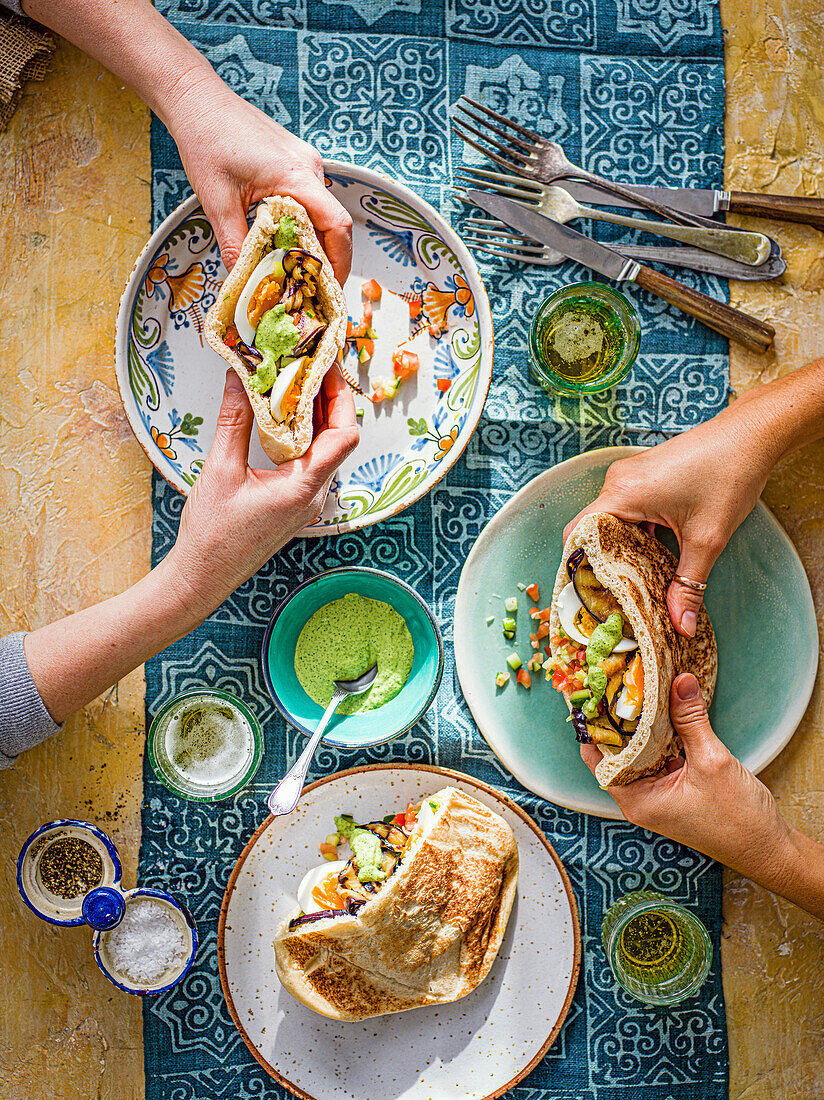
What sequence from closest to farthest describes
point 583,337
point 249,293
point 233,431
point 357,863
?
1. point 249,293
2. point 233,431
3. point 357,863
4. point 583,337

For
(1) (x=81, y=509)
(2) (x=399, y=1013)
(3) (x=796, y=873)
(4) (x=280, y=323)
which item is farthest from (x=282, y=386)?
(3) (x=796, y=873)

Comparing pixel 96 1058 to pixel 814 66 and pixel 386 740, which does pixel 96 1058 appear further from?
pixel 814 66

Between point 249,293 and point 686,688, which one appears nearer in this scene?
point 249,293

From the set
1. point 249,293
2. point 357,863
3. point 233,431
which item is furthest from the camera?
point 357,863

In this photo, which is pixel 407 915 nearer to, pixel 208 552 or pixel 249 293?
pixel 208 552

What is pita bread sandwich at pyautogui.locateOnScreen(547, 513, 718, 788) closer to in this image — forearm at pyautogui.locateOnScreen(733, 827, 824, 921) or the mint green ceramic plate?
the mint green ceramic plate

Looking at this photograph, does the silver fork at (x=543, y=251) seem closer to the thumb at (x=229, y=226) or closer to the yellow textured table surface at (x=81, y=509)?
the yellow textured table surface at (x=81, y=509)
